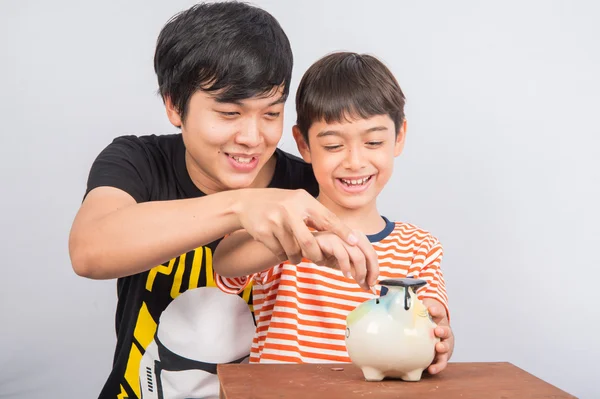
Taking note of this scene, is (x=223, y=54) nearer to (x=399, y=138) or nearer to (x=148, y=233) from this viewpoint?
(x=399, y=138)

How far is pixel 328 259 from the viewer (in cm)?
125

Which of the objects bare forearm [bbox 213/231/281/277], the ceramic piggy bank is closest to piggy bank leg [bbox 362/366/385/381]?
the ceramic piggy bank

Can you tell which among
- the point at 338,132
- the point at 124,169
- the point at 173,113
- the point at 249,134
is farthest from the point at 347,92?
the point at 124,169

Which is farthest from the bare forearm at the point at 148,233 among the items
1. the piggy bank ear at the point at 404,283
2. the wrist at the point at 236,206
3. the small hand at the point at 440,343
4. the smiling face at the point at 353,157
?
the smiling face at the point at 353,157

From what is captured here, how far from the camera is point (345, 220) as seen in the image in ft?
5.74

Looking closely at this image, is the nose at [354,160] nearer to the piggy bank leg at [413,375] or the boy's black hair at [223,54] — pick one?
the boy's black hair at [223,54]

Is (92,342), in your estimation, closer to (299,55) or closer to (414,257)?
(299,55)

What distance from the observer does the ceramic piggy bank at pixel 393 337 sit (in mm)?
1270

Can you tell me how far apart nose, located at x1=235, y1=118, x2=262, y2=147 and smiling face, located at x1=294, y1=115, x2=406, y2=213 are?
0.12 meters

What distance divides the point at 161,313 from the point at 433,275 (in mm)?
615

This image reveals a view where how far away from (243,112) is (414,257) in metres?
0.45

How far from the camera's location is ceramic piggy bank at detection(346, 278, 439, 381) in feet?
4.17

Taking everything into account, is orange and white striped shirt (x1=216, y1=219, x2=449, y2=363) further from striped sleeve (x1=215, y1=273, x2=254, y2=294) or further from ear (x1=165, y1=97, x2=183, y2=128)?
ear (x1=165, y1=97, x2=183, y2=128)

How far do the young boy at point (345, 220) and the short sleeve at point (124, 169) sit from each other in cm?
30
